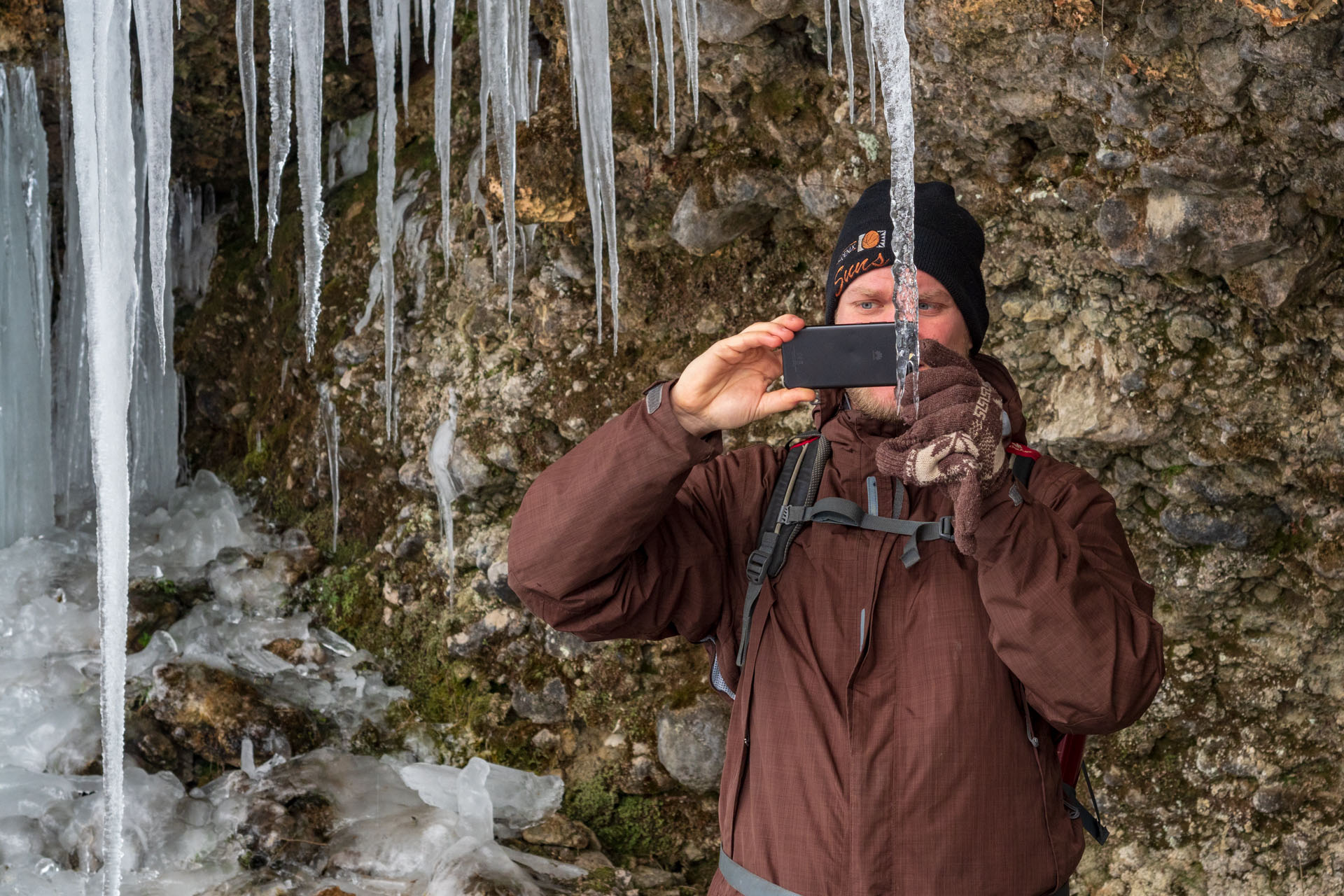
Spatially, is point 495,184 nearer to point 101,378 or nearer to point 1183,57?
point 101,378

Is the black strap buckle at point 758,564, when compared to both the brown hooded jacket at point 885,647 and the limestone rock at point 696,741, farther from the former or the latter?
the limestone rock at point 696,741

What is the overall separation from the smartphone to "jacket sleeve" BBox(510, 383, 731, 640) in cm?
21

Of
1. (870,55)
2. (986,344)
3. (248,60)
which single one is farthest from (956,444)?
A: (248,60)

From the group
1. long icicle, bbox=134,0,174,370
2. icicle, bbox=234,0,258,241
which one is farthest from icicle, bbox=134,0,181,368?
icicle, bbox=234,0,258,241

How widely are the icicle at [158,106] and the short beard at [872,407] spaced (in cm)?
182

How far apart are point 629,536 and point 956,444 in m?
0.63

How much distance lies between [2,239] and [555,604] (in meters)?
4.55

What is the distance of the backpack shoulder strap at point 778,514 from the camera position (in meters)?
2.33

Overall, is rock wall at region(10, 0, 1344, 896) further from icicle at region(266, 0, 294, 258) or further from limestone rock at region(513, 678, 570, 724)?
icicle at region(266, 0, 294, 258)

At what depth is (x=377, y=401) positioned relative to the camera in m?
5.45

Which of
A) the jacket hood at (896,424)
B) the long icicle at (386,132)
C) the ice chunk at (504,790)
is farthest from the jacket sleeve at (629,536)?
the ice chunk at (504,790)

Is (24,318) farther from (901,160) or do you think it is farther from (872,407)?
(901,160)

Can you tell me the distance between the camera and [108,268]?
285 centimetres

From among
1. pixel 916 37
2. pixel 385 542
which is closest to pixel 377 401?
pixel 385 542
